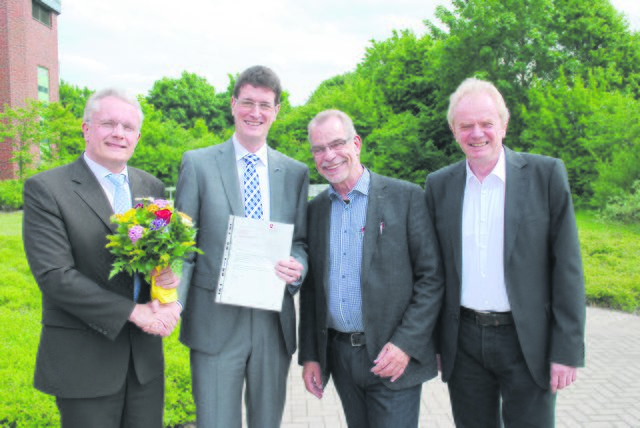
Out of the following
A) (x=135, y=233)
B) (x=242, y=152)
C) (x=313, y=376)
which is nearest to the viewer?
(x=135, y=233)

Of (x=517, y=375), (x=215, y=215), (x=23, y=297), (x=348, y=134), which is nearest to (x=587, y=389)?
(x=517, y=375)

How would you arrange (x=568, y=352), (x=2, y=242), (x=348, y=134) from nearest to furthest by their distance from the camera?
(x=568, y=352), (x=348, y=134), (x=2, y=242)

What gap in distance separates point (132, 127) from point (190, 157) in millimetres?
369

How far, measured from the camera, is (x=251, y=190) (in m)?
3.06

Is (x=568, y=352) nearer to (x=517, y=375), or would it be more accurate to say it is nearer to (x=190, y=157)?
(x=517, y=375)

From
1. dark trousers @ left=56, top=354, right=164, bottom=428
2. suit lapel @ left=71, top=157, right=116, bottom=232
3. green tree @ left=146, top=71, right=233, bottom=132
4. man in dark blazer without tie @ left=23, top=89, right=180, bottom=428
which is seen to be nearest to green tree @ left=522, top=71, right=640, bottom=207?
dark trousers @ left=56, top=354, right=164, bottom=428

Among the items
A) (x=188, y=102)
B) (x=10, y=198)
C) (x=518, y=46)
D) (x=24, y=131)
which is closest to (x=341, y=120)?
(x=10, y=198)

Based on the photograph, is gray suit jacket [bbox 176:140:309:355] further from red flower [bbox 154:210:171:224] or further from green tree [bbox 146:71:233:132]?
green tree [bbox 146:71:233:132]

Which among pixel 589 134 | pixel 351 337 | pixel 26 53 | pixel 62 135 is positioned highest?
pixel 26 53

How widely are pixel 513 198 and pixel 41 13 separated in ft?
118

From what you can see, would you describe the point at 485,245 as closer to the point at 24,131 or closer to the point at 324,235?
the point at 324,235

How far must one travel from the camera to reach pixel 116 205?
284cm

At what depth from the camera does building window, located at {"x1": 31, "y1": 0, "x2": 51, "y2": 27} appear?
30250 millimetres

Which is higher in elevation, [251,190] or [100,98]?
[100,98]
